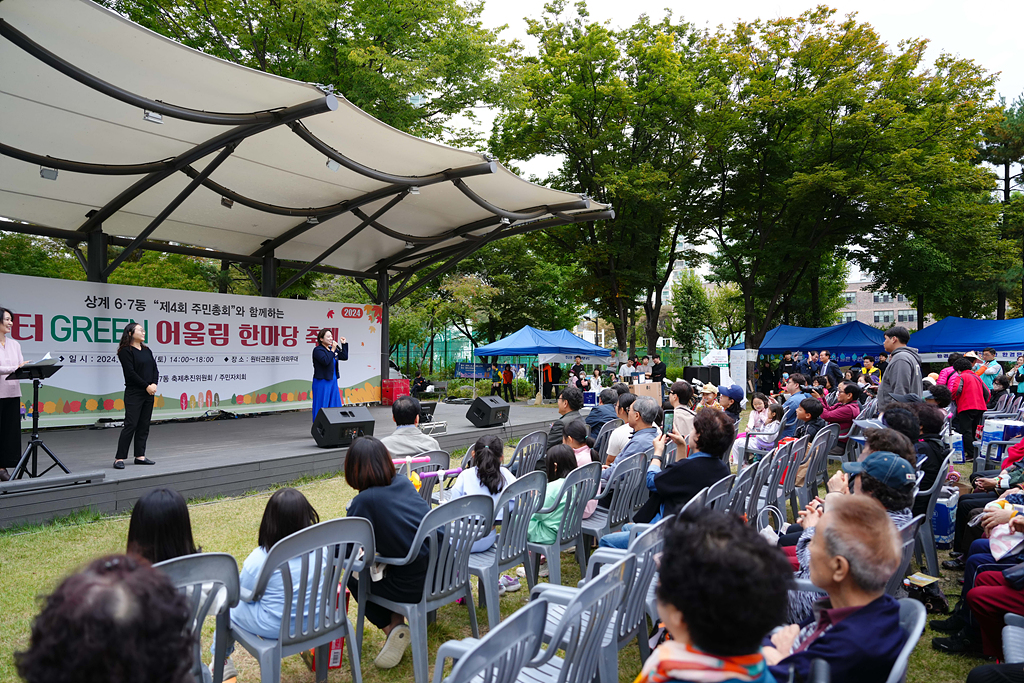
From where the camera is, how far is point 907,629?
157 cm

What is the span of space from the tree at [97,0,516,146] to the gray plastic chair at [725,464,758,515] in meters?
11.0

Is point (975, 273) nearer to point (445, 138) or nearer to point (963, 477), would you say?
point (963, 477)

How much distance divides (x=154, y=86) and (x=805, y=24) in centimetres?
1831

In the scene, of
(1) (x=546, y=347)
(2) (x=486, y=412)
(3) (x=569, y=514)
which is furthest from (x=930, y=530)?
(1) (x=546, y=347)

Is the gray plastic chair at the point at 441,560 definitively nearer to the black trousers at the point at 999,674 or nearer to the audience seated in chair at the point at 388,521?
the audience seated in chair at the point at 388,521

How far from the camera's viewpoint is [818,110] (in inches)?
676

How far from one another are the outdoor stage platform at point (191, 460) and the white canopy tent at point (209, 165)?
301 cm

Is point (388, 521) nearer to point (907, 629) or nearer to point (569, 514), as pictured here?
point (569, 514)

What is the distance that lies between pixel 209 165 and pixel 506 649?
312 inches

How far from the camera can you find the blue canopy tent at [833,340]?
17.4 m

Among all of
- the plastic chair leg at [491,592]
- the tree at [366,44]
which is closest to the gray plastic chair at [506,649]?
the plastic chair leg at [491,592]

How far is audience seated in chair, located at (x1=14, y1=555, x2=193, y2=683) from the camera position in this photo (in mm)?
904

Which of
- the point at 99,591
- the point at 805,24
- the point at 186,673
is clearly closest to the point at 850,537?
the point at 186,673

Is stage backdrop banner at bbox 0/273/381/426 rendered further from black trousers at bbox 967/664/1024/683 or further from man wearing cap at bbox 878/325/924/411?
black trousers at bbox 967/664/1024/683
